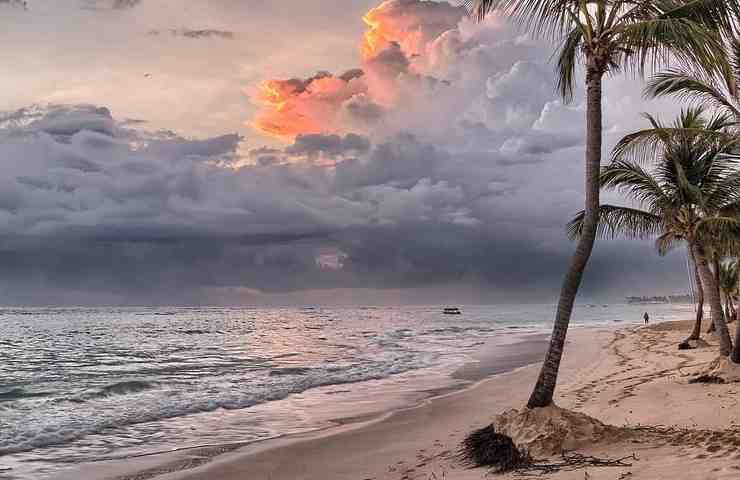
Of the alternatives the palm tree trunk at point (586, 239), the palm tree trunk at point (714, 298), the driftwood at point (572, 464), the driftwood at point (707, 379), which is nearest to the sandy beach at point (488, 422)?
the driftwood at point (572, 464)

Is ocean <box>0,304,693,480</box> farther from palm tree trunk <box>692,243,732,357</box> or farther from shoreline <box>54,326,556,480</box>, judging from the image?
palm tree trunk <box>692,243,732,357</box>

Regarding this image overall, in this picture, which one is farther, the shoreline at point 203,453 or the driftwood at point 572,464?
the shoreline at point 203,453

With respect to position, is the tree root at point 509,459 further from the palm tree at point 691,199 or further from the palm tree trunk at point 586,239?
the palm tree at point 691,199

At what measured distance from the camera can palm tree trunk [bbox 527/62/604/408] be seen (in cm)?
984

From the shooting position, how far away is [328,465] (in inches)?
427

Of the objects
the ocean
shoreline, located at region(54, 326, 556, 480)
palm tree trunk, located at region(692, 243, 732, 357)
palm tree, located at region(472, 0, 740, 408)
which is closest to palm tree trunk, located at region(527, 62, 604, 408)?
palm tree, located at region(472, 0, 740, 408)

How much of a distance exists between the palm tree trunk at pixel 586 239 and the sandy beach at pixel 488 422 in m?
1.55

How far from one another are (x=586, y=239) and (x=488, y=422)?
5.87m

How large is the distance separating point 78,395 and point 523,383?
17.3 metres

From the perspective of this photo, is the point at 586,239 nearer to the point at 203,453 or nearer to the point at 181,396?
the point at 203,453

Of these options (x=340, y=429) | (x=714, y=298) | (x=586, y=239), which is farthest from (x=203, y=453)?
(x=714, y=298)

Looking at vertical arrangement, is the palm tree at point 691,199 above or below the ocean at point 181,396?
above

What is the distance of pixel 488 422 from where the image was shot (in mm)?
A: 13609

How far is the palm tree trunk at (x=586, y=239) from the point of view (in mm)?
9836
